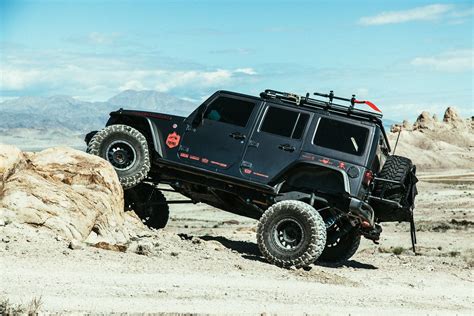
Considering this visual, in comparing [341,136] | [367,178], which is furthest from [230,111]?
[367,178]

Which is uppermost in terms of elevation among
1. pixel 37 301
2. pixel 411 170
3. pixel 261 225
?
pixel 411 170

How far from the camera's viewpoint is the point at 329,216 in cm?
1332

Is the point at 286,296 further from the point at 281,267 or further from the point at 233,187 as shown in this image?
the point at 233,187

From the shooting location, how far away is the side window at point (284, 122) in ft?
41.9

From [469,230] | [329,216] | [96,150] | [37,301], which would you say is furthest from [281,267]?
[469,230]

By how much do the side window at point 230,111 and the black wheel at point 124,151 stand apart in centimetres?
134

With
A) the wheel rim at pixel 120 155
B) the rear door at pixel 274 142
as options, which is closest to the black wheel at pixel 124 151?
the wheel rim at pixel 120 155

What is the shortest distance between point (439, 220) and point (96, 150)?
18541mm

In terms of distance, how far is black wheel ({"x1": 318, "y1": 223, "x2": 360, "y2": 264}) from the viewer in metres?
14.5

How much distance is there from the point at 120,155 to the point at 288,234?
348 cm

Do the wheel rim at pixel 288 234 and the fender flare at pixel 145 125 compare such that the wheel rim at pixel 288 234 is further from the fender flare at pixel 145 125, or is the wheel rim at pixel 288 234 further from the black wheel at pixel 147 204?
the black wheel at pixel 147 204

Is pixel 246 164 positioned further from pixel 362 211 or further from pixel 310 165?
pixel 362 211

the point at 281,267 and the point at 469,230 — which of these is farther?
the point at 469,230

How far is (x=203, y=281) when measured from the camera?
33.2 feet
